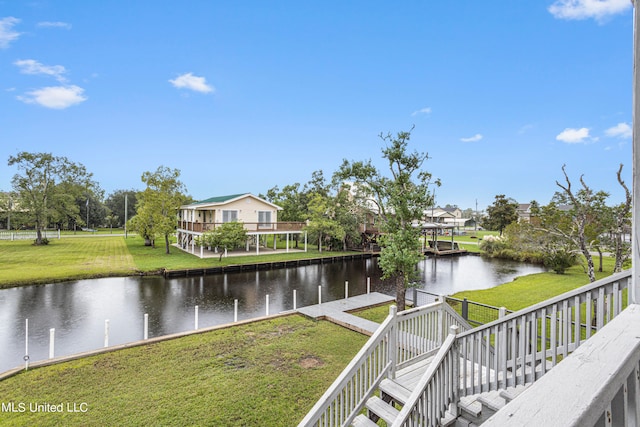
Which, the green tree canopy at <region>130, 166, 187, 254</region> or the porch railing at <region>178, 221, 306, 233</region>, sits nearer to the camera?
the porch railing at <region>178, 221, 306, 233</region>

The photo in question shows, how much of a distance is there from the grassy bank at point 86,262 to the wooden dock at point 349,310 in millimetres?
9963

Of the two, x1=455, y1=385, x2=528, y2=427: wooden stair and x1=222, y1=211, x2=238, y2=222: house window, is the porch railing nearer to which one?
x1=222, y1=211, x2=238, y2=222: house window

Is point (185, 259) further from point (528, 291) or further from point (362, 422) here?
point (528, 291)

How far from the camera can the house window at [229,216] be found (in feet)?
78.6

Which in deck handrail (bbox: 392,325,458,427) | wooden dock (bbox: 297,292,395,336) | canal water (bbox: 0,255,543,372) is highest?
deck handrail (bbox: 392,325,458,427)

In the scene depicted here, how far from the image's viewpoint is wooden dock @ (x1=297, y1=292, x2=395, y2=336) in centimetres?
881

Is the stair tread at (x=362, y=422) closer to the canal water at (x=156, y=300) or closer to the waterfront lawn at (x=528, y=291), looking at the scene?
the canal water at (x=156, y=300)

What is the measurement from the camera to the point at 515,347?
306 cm

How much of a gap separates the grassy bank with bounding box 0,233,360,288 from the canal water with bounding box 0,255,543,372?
107cm

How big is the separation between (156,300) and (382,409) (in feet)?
35.9

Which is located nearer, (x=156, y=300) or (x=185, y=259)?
(x=156, y=300)

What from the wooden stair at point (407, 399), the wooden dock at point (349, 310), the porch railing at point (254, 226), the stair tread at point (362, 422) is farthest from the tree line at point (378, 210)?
the stair tread at point (362, 422)

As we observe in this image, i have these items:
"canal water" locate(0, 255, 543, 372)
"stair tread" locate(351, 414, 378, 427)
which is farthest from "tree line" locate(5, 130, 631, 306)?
"stair tread" locate(351, 414, 378, 427)

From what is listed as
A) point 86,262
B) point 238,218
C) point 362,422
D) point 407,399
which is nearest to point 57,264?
point 86,262
